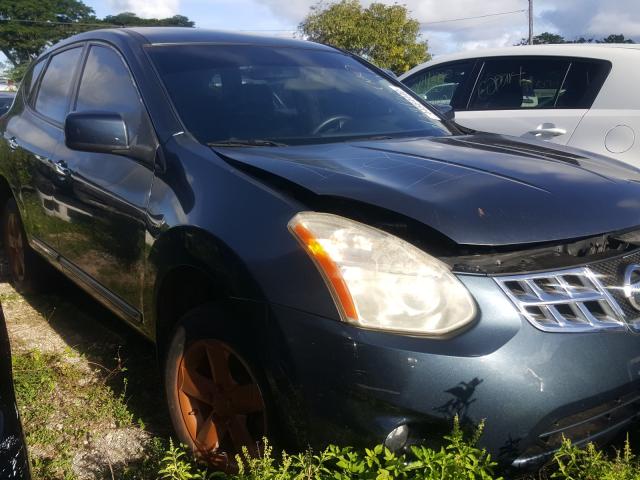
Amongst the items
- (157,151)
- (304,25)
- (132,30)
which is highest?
(304,25)

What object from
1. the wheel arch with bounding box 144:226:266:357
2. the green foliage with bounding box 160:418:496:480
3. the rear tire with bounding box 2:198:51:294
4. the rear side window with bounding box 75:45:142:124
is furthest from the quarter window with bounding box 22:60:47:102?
the green foliage with bounding box 160:418:496:480

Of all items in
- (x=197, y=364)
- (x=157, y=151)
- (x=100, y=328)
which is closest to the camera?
(x=197, y=364)

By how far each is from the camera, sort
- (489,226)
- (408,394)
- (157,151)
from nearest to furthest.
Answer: (408,394), (489,226), (157,151)

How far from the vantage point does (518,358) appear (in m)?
1.73

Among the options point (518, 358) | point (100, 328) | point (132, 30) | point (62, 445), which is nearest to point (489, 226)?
point (518, 358)

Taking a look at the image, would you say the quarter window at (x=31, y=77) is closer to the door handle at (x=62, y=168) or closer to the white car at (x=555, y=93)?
the door handle at (x=62, y=168)

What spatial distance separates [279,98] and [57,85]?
1.65 metres

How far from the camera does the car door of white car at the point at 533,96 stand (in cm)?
498

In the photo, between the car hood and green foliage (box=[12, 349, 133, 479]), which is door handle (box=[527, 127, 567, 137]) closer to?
the car hood

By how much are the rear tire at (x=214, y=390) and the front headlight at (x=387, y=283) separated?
0.38 m

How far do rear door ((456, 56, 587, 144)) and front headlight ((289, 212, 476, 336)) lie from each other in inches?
139

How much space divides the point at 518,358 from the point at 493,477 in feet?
1.10

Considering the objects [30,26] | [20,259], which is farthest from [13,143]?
[30,26]

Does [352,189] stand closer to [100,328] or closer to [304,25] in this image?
[100,328]
